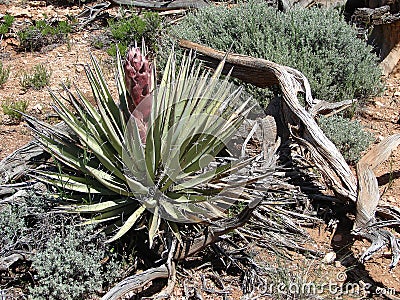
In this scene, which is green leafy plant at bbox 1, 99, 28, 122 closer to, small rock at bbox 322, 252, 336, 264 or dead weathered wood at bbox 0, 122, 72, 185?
dead weathered wood at bbox 0, 122, 72, 185

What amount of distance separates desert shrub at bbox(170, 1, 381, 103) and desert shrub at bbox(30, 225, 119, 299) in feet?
8.58

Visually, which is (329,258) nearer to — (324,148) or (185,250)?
(324,148)

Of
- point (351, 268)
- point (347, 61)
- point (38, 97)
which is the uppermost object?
point (347, 61)

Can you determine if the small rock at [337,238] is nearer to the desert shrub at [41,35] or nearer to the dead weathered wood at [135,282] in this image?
the dead weathered wood at [135,282]

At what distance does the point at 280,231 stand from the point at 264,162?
52 centimetres

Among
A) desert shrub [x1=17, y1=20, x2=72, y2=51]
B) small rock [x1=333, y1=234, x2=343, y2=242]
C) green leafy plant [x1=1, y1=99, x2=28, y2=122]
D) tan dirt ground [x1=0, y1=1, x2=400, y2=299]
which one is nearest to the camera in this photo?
tan dirt ground [x1=0, y1=1, x2=400, y2=299]

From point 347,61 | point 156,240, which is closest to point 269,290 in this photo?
point 156,240

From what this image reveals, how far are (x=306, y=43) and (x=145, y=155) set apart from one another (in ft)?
10.3

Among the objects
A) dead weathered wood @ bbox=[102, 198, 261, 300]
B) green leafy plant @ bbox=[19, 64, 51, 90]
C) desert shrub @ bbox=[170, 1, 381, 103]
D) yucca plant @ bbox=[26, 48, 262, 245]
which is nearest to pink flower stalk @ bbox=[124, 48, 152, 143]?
yucca plant @ bbox=[26, 48, 262, 245]

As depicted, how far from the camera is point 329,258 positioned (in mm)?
3619

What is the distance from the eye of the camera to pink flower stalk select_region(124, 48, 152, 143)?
10.2ft

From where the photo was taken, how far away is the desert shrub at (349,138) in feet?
15.2

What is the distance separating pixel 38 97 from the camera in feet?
18.3

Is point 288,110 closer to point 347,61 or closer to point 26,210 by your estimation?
point 347,61
